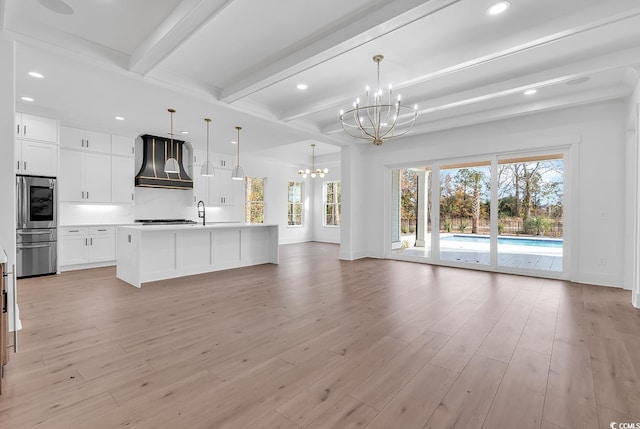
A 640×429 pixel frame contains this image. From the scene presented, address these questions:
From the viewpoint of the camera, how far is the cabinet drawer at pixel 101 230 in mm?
6060

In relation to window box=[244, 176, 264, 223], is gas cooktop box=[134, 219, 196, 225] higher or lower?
lower

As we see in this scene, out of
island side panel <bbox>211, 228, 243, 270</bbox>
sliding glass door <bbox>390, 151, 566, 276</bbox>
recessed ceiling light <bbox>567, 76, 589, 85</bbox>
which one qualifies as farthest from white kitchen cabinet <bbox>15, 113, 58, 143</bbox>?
recessed ceiling light <bbox>567, 76, 589, 85</bbox>

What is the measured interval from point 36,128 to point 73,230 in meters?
1.88

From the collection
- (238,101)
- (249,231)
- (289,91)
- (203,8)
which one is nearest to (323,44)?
(203,8)

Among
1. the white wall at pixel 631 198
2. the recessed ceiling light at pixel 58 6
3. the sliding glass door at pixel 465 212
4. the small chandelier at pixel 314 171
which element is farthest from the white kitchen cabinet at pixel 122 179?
the white wall at pixel 631 198

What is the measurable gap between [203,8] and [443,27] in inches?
87.5

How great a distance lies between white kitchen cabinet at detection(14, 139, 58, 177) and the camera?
513 cm

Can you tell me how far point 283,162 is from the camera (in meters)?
10.8

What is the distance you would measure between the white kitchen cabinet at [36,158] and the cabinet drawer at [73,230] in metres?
1.00

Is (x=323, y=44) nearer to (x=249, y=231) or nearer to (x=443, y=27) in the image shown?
(x=443, y=27)

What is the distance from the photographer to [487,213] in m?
6.00

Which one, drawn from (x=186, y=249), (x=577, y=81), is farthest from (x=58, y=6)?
(x=577, y=81)

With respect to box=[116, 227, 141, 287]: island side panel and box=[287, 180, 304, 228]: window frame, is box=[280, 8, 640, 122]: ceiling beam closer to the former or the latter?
box=[116, 227, 141, 287]: island side panel

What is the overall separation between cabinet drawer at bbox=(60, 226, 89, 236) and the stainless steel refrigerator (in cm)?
22
